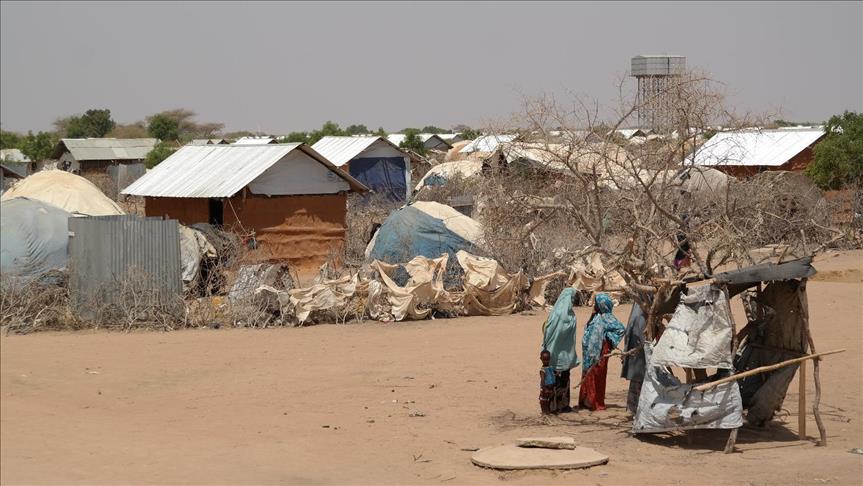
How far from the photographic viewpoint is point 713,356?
8.91 meters

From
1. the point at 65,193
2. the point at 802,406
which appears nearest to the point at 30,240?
the point at 65,193

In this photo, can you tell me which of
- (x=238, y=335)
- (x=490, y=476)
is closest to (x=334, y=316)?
(x=238, y=335)

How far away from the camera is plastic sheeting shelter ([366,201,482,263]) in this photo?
61.7 feet

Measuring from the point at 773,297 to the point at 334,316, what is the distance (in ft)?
25.5

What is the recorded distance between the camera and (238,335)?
14.7 meters

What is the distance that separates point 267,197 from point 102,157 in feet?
84.1

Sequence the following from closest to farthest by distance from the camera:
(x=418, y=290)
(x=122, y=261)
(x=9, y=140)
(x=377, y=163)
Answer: (x=122, y=261), (x=418, y=290), (x=377, y=163), (x=9, y=140)

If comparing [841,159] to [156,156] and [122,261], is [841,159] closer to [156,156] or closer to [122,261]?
[122,261]

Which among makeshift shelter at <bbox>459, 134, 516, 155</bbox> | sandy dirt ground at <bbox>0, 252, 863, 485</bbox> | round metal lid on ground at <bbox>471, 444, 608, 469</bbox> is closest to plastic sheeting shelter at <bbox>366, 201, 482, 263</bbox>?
makeshift shelter at <bbox>459, 134, 516, 155</bbox>

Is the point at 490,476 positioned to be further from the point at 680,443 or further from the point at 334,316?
the point at 334,316

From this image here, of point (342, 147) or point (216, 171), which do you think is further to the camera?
point (342, 147)

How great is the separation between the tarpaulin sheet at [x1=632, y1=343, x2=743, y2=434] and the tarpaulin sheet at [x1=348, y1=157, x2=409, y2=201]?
88.2ft

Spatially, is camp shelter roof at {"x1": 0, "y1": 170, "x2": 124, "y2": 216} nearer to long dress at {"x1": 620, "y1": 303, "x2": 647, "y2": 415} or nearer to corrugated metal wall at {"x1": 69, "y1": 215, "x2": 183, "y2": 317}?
corrugated metal wall at {"x1": 69, "y1": 215, "x2": 183, "y2": 317}

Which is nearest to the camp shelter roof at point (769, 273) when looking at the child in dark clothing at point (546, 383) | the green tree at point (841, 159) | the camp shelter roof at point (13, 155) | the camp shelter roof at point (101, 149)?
the child in dark clothing at point (546, 383)
